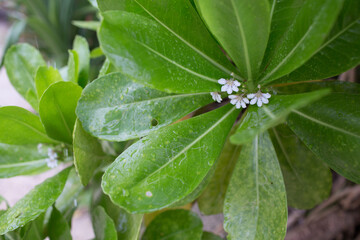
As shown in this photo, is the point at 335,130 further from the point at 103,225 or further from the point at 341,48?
the point at 103,225

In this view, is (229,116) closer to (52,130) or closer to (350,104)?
(350,104)

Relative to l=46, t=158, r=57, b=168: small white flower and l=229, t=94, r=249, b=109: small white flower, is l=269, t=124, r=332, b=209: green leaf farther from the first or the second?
l=46, t=158, r=57, b=168: small white flower

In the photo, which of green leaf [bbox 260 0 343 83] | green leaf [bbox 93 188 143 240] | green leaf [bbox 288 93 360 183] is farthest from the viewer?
green leaf [bbox 93 188 143 240]

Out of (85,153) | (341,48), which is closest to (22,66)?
(85,153)

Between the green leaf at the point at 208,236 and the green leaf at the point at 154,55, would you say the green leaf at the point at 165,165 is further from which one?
the green leaf at the point at 208,236

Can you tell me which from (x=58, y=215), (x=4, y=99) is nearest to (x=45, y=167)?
(x=58, y=215)

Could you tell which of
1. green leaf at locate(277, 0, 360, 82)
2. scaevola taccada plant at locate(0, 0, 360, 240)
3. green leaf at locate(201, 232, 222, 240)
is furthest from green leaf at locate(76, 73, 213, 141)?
green leaf at locate(201, 232, 222, 240)

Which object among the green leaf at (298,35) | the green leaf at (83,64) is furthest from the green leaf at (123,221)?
the green leaf at (298,35)
